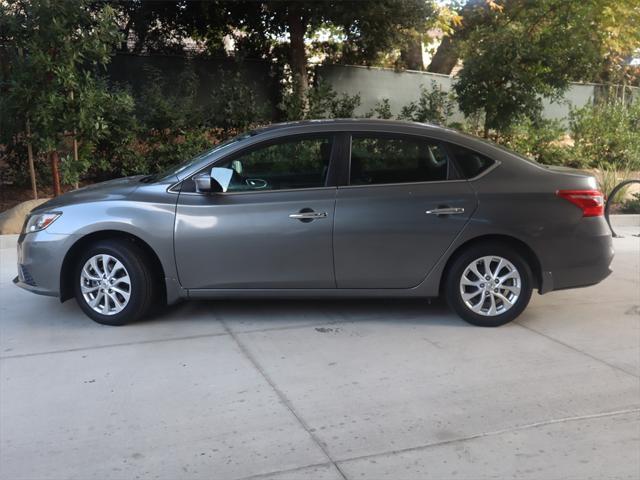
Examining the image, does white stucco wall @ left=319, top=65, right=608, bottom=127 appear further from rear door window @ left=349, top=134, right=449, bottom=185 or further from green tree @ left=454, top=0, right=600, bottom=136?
rear door window @ left=349, top=134, right=449, bottom=185

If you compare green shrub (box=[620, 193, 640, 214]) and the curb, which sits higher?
green shrub (box=[620, 193, 640, 214])

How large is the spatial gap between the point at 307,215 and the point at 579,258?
7.66ft

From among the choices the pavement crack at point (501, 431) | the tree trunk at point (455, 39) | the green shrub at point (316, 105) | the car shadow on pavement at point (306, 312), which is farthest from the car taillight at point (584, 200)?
the tree trunk at point (455, 39)

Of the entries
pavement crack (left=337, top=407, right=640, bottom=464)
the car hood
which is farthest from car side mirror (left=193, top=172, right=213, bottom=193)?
pavement crack (left=337, top=407, right=640, bottom=464)

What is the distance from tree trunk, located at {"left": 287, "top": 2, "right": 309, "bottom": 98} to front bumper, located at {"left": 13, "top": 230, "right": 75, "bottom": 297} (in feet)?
26.3

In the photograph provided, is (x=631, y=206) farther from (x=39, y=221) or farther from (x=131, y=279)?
(x=39, y=221)

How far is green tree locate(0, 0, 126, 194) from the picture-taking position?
8.84 m

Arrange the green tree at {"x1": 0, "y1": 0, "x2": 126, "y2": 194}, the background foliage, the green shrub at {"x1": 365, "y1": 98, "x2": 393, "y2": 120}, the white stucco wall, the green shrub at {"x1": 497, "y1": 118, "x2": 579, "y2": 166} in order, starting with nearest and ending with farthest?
1. the green tree at {"x1": 0, "y1": 0, "x2": 126, "y2": 194}
2. the background foliage
3. the green shrub at {"x1": 365, "y1": 98, "x2": 393, "y2": 120}
4. the white stucco wall
5. the green shrub at {"x1": 497, "y1": 118, "x2": 579, "y2": 166}

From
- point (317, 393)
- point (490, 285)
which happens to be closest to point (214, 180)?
point (317, 393)

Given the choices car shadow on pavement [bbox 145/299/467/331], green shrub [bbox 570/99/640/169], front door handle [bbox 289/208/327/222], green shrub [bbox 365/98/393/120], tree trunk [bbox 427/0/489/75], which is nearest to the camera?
front door handle [bbox 289/208/327/222]

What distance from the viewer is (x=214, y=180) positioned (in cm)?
536

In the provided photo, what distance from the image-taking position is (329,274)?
5.39 metres

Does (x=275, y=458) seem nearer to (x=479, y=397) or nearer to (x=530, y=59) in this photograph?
(x=479, y=397)

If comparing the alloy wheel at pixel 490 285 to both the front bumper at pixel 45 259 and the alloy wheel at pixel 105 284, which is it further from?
the front bumper at pixel 45 259
